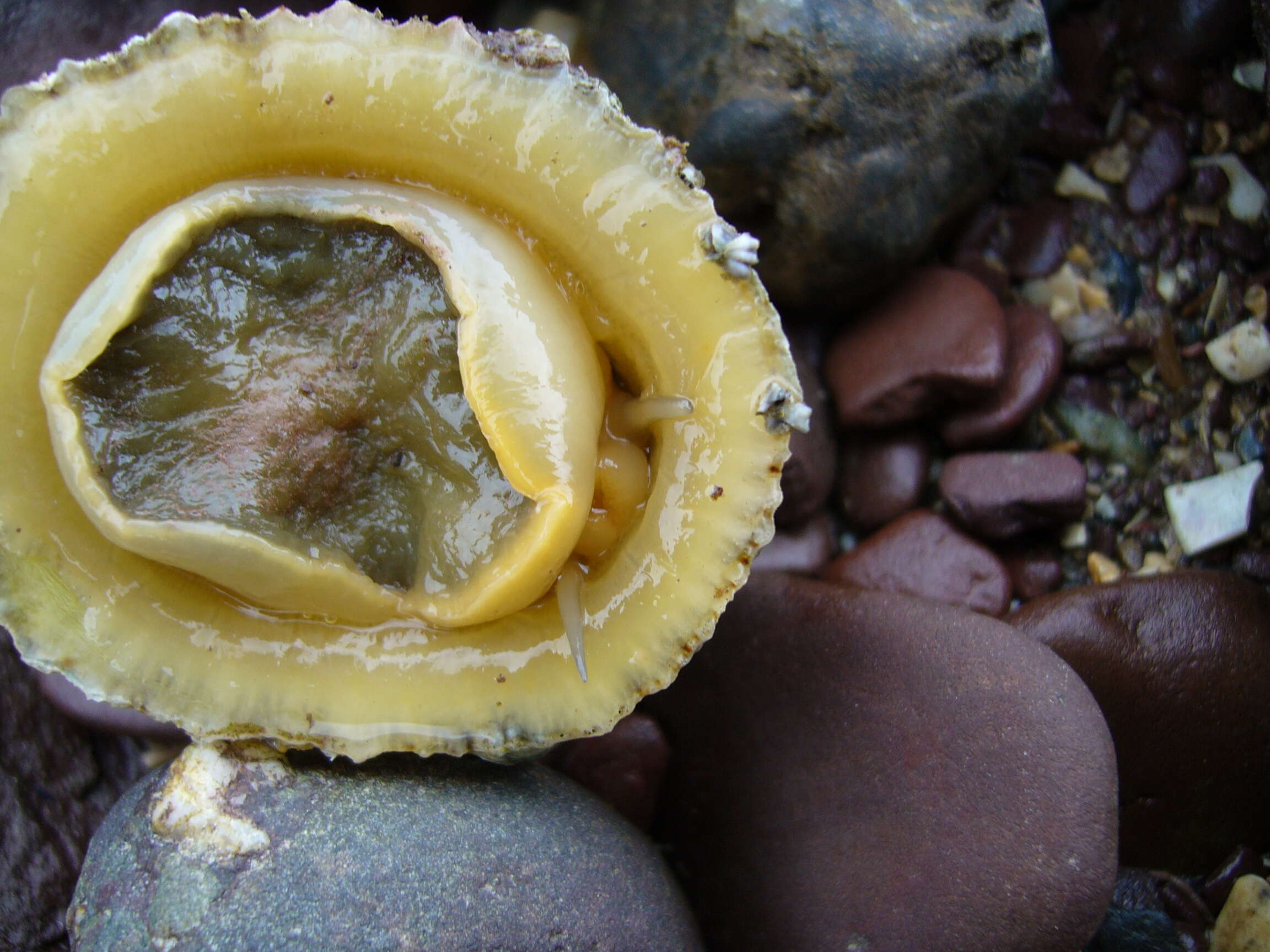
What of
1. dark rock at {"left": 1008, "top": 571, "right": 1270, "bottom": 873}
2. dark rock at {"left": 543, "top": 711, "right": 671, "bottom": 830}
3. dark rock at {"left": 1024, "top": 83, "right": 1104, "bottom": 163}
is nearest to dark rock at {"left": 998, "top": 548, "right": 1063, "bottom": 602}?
dark rock at {"left": 1008, "top": 571, "right": 1270, "bottom": 873}

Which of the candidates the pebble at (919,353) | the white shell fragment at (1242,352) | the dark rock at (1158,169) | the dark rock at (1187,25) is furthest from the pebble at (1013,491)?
the dark rock at (1187,25)

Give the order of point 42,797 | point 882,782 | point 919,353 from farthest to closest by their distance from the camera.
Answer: point 919,353 < point 42,797 < point 882,782

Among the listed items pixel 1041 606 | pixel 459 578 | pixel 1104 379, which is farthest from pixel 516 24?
pixel 1041 606

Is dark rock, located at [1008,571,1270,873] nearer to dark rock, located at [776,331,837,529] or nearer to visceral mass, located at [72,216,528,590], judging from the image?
dark rock, located at [776,331,837,529]

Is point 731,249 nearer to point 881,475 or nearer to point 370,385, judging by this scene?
point 370,385

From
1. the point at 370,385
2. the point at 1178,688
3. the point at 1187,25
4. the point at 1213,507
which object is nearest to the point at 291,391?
the point at 370,385

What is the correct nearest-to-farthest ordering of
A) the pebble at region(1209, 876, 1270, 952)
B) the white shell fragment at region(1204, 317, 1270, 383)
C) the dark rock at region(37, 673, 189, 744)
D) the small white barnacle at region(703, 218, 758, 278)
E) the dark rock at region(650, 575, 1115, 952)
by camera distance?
the small white barnacle at region(703, 218, 758, 278) → the dark rock at region(650, 575, 1115, 952) → the pebble at region(1209, 876, 1270, 952) → the dark rock at region(37, 673, 189, 744) → the white shell fragment at region(1204, 317, 1270, 383)

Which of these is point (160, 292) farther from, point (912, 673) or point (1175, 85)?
point (1175, 85)
